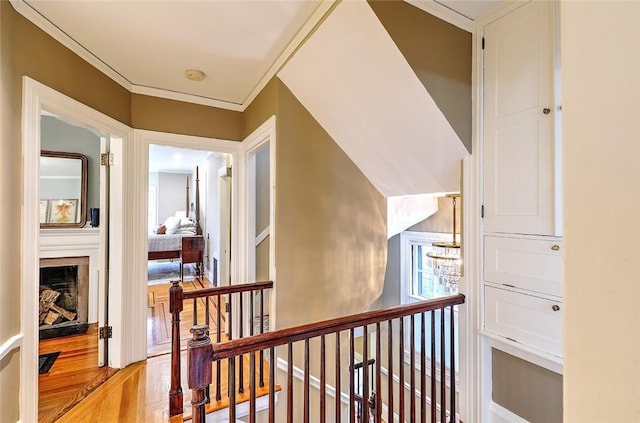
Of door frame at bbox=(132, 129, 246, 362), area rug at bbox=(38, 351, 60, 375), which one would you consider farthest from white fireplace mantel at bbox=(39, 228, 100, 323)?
door frame at bbox=(132, 129, 246, 362)

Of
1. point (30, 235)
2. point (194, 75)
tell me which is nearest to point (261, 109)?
point (194, 75)

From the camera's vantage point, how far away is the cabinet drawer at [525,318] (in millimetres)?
1383

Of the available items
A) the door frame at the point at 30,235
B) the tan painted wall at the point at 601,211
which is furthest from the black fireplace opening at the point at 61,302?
the tan painted wall at the point at 601,211

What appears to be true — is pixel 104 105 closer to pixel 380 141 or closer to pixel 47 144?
pixel 47 144

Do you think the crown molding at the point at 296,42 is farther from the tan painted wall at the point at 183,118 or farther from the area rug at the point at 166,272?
the area rug at the point at 166,272

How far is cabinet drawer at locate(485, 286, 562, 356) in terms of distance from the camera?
4.54 feet

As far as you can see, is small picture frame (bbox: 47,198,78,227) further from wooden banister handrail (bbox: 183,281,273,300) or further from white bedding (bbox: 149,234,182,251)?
white bedding (bbox: 149,234,182,251)

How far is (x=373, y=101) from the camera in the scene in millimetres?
1990

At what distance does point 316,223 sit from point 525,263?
147 cm

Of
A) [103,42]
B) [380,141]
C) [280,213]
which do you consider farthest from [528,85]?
[103,42]

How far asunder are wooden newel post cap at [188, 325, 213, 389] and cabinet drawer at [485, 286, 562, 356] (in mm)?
1445

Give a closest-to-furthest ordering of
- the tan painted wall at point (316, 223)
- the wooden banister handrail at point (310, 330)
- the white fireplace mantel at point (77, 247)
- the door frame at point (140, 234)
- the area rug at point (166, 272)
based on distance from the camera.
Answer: the wooden banister handrail at point (310, 330)
the tan painted wall at point (316, 223)
the door frame at point (140, 234)
the white fireplace mantel at point (77, 247)
the area rug at point (166, 272)

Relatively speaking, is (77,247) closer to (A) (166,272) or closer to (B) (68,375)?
(B) (68,375)

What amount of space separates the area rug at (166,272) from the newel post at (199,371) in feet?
16.7
